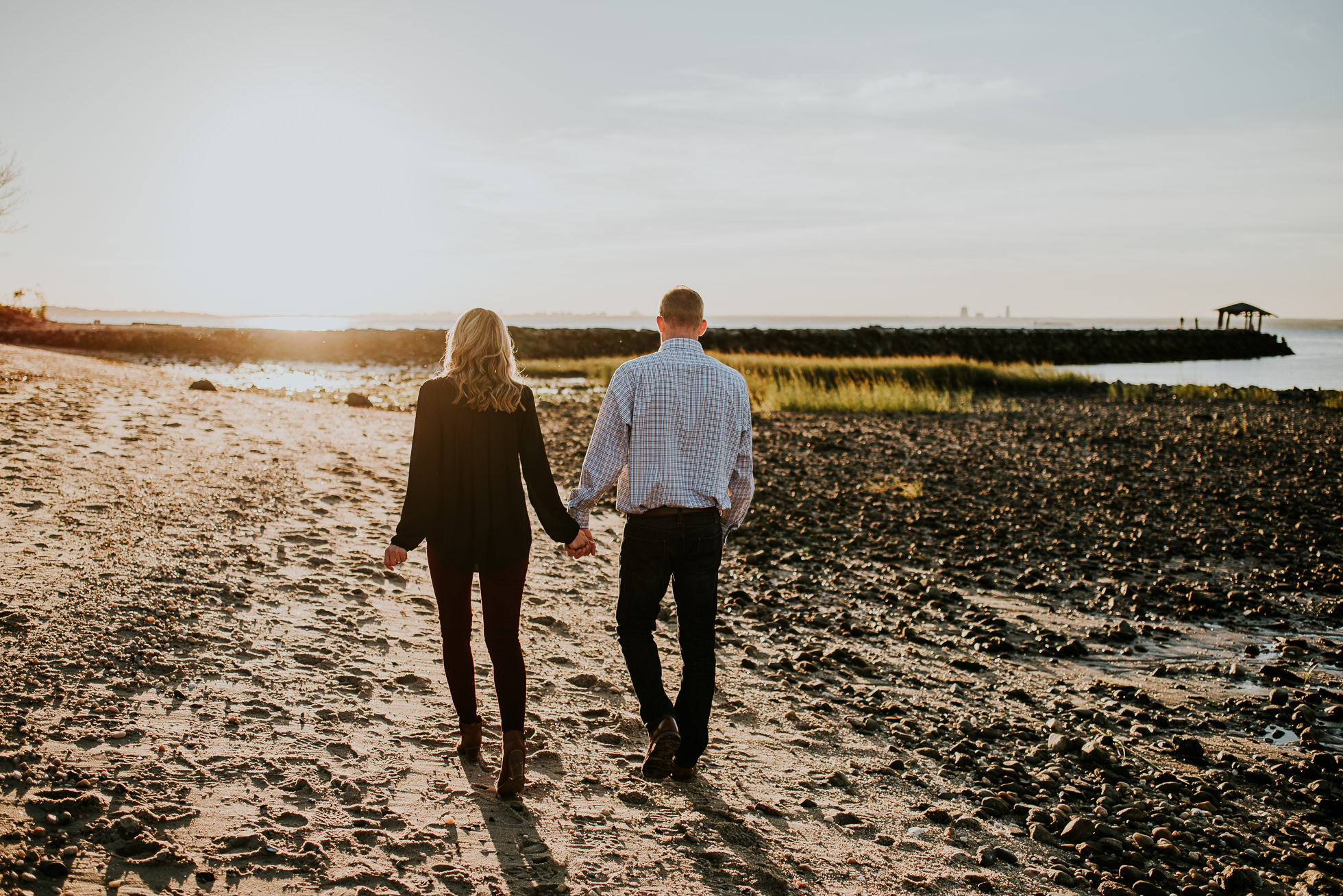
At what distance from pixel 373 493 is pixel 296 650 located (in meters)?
5.34

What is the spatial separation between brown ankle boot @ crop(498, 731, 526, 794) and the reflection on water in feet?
61.7

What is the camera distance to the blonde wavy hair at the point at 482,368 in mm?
3979

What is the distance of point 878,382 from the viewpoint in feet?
91.7

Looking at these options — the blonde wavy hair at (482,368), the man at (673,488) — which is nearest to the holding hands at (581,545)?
the man at (673,488)

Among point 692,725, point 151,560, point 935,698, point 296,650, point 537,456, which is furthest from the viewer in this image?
point 151,560

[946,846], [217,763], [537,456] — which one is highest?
[537,456]

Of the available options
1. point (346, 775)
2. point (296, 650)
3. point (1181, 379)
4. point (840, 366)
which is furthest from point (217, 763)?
point (1181, 379)

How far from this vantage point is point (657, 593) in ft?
14.4

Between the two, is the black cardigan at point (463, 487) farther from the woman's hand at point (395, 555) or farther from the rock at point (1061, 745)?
the rock at point (1061, 745)

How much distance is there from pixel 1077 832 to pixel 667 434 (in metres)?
2.95

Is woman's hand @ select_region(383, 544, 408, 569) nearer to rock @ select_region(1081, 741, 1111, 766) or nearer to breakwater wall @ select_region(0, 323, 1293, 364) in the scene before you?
rock @ select_region(1081, 741, 1111, 766)

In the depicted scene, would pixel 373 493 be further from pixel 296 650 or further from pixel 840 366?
pixel 840 366

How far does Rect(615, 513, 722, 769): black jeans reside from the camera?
4.29 metres

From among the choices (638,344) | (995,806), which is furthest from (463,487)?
(638,344)
